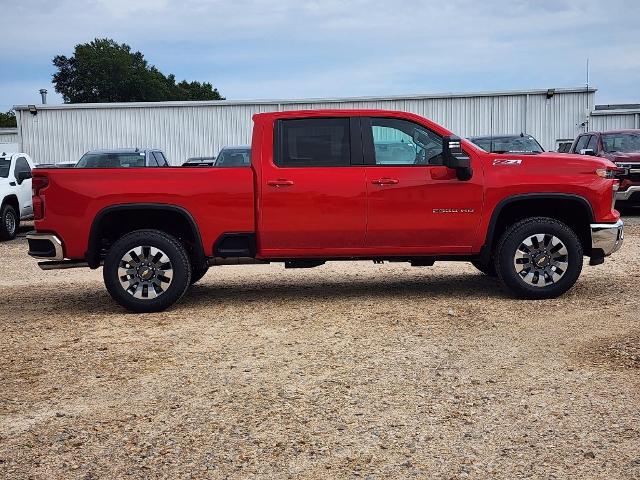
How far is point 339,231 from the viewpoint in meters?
7.64

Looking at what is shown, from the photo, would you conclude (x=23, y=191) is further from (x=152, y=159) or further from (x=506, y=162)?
(x=506, y=162)

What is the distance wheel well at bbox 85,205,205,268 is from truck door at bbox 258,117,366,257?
2.34ft

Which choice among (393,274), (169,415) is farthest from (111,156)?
(169,415)

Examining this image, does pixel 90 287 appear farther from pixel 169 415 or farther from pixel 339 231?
pixel 169 415

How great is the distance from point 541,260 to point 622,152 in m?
10.8

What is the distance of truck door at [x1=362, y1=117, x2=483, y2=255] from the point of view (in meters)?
7.63

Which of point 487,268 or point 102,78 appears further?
point 102,78

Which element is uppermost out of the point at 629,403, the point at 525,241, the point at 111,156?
the point at 111,156

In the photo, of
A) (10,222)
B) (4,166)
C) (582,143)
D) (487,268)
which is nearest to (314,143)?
(487,268)

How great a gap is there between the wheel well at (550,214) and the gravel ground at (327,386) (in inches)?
24.1

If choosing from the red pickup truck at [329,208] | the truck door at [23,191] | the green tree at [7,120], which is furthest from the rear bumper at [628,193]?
the green tree at [7,120]

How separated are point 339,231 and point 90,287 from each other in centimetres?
Answer: 352

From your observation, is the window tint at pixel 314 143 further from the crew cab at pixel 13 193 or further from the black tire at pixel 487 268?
the crew cab at pixel 13 193

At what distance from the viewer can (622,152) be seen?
17.4m
